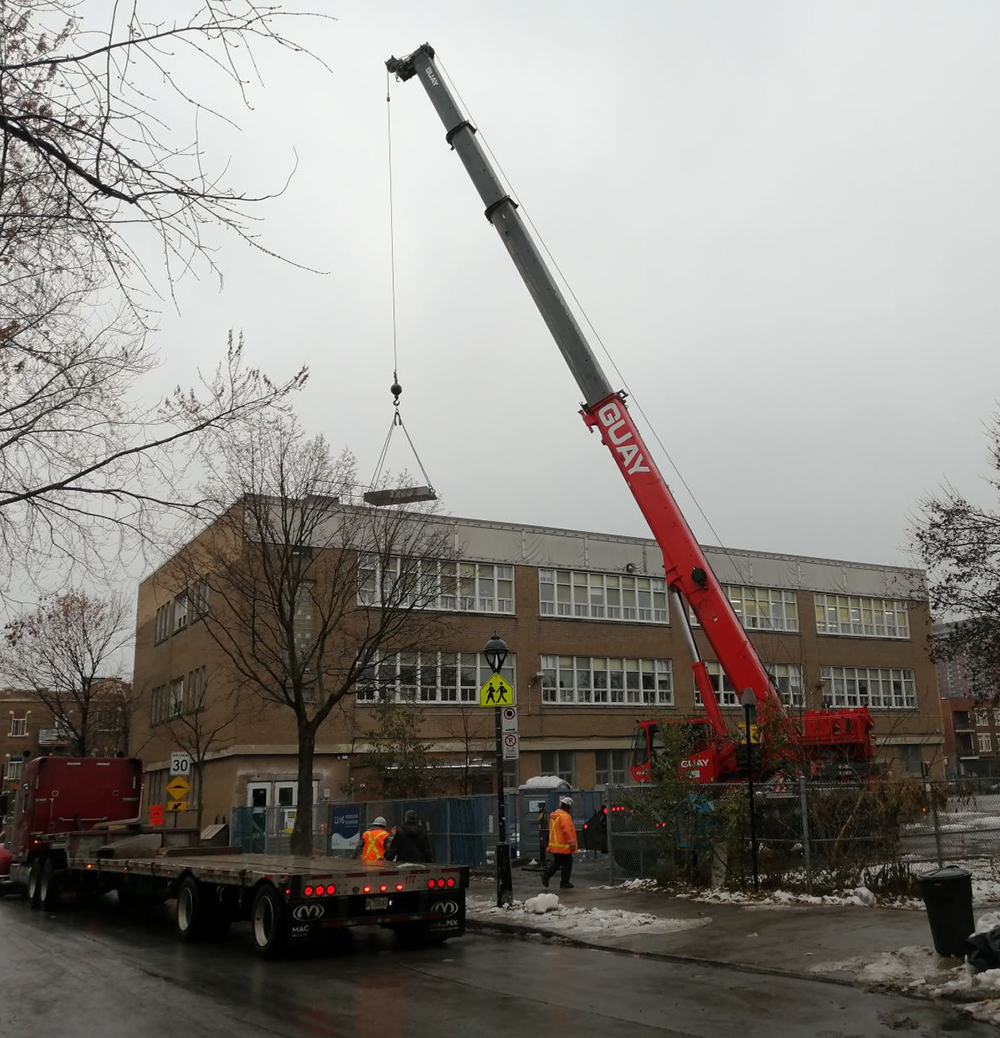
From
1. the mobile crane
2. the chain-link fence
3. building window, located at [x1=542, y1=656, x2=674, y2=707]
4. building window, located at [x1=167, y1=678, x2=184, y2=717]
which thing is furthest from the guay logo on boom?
building window, located at [x1=167, y1=678, x2=184, y2=717]

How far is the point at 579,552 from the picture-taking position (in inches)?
1826

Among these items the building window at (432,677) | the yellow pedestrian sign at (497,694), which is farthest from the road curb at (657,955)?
the building window at (432,677)

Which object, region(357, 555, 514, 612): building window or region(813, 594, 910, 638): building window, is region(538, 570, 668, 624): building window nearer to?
region(813, 594, 910, 638): building window

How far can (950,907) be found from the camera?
32.6ft

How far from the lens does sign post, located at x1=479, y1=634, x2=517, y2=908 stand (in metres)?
16.2

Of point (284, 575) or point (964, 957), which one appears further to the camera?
point (284, 575)

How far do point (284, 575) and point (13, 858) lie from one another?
853 centimetres

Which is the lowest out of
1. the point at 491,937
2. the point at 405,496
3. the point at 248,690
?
the point at 491,937

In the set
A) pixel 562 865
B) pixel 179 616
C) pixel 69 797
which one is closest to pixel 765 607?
pixel 179 616

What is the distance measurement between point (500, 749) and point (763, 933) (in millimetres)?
5503

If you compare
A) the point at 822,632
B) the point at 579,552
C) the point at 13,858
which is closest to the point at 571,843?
the point at 13,858

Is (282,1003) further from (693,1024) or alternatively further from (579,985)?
(693,1024)

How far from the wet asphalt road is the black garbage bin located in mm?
1265

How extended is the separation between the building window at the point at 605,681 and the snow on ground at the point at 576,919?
2753cm
